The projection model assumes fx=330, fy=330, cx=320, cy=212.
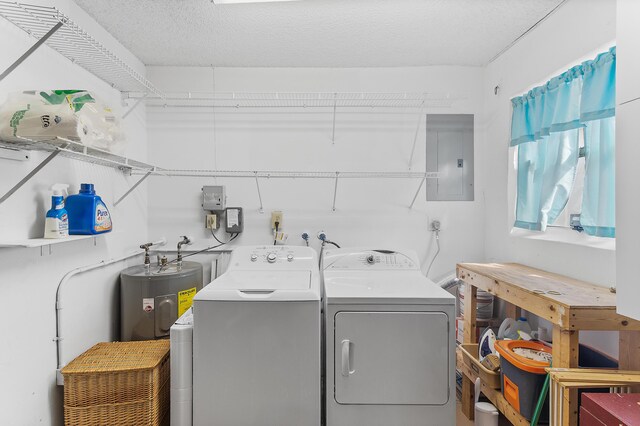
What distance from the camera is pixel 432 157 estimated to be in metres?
2.89

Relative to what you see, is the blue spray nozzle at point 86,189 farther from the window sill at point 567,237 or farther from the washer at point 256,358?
the window sill at point 567,237

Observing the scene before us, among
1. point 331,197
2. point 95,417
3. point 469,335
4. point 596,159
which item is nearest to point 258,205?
point 331,197

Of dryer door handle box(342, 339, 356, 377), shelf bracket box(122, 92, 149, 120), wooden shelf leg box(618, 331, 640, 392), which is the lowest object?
dryer door handle box(342, 339, 356, 377)

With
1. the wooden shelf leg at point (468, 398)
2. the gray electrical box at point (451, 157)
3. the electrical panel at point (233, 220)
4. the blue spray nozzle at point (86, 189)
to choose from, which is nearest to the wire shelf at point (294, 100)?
the gray electrical box at point (451, 157)

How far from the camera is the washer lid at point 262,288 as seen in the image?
1788 mm

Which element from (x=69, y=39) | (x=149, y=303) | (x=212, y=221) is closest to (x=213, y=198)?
(x=212, y=221)

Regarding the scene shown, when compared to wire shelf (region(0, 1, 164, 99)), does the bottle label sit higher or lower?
lower

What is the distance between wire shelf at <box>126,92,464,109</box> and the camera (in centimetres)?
280

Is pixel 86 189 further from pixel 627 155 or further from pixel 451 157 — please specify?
pixel 451 157

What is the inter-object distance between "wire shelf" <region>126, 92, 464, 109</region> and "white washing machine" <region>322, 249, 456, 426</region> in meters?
1.71

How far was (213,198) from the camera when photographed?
280 cm

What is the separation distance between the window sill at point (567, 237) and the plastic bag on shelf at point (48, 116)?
267 cm

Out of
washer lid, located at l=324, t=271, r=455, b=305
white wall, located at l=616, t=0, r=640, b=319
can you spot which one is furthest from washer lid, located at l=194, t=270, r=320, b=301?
white wall, located at l=616, t=0, r=640, b=319

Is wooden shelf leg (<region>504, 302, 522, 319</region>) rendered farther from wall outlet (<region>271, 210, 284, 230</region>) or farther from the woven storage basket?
the woven storage basket
